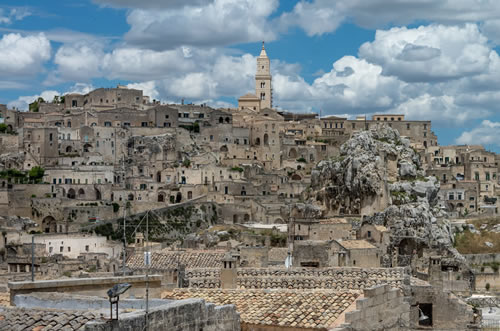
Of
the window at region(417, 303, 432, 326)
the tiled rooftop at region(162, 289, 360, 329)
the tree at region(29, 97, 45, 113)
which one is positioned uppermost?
the tree at region(29, 97, 45, 113)

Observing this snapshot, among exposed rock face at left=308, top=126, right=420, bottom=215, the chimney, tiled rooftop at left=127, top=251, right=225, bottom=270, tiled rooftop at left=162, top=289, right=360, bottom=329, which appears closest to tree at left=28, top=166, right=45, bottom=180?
exposed rock face at left=308, top=126, right=420, bottom=215

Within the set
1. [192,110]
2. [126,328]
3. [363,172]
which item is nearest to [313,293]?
[126,328]

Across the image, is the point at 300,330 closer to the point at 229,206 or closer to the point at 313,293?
the point at 313,293

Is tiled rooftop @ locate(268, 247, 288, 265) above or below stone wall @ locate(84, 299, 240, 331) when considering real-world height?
below

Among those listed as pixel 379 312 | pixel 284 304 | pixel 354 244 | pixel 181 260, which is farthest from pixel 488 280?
pixel 284 304

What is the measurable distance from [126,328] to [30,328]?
129 cm

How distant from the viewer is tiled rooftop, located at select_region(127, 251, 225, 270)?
91.3ft

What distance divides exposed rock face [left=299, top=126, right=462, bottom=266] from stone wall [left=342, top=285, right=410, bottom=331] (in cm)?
5095

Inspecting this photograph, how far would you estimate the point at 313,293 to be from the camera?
15.0 meters

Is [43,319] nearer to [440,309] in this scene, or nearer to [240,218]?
[440,309]

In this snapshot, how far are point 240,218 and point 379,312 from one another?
7359 cm

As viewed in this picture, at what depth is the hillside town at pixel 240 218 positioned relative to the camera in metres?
14.1

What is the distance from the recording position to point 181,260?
28.4 metres

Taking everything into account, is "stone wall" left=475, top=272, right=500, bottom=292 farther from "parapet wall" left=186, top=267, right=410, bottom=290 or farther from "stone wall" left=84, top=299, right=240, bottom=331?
"stone wall" left=84, top=299, right=240, bottom=331
